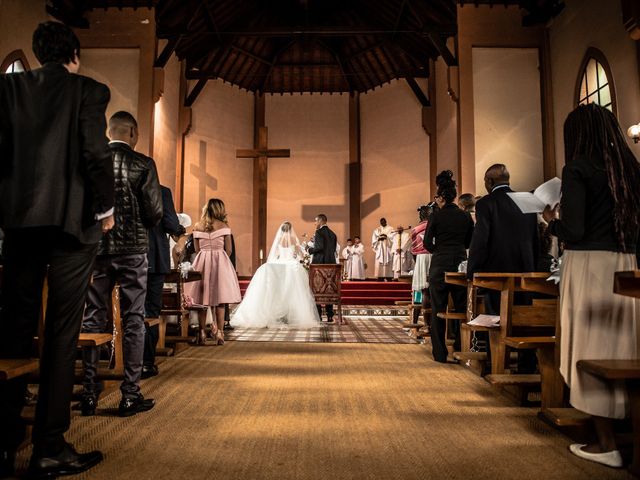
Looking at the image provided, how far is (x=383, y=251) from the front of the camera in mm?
13812

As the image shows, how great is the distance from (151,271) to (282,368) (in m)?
1.24

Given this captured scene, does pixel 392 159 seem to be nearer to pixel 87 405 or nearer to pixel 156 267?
pixel 156 267

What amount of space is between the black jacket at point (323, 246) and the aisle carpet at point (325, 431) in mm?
3966

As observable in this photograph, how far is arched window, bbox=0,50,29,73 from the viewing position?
702 centimetres

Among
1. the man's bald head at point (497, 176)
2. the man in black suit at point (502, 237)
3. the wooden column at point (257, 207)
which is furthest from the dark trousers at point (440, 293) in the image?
the wooden column at point (257, 207)

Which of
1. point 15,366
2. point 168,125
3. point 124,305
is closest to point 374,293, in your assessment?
point 168,125

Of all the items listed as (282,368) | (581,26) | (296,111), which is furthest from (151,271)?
(296,111)

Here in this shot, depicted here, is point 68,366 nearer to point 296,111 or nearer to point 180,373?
point 180,373

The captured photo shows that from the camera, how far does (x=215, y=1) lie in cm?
1108

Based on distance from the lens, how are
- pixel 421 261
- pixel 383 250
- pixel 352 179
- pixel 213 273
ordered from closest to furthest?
pixel 213 273 < pixel 421 261 < pixel 383 250 < pixel 352 179

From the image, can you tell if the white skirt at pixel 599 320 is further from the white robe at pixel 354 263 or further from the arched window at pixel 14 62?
the white robe at pixel 354 263

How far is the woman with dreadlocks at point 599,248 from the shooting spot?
201cm

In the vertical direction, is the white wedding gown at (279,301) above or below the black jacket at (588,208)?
below

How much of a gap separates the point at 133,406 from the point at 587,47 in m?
8.06
